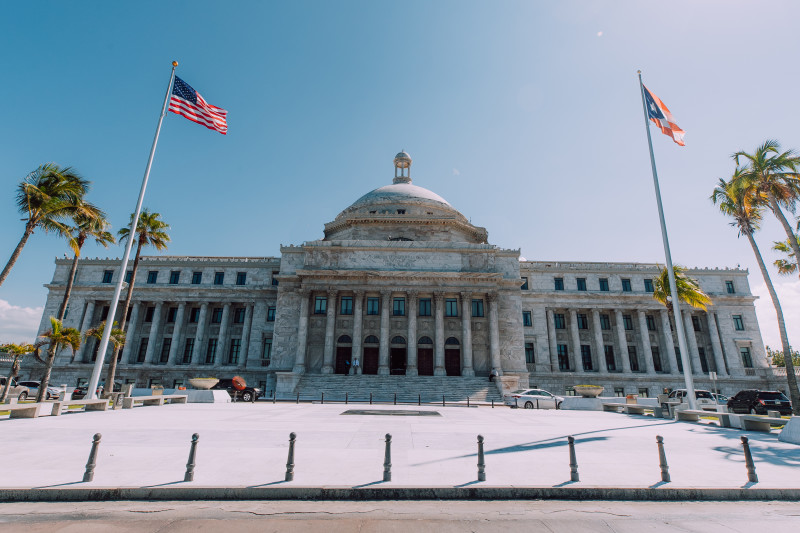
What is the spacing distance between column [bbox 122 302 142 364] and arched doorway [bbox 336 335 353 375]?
26.4 meters

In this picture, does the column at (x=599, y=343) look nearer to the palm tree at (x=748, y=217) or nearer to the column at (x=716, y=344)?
the column at (x=716, y=344)

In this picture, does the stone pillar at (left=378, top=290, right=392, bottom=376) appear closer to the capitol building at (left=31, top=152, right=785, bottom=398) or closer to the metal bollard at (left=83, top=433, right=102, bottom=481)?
the capitol building at (left=31, top=152, right=785, bottom=398)

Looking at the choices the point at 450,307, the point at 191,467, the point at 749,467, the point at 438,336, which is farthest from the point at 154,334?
the point at 749,467

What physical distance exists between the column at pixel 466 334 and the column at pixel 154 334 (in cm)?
3660

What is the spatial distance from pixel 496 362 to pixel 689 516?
3297 centimetres

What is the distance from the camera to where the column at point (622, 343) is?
1757 inches

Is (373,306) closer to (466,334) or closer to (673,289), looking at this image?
(466,334)

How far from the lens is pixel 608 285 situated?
48.0 m

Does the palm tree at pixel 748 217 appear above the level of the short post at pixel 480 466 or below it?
above

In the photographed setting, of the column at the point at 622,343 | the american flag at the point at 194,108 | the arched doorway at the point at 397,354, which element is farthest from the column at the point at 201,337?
the column at the point at 622,343

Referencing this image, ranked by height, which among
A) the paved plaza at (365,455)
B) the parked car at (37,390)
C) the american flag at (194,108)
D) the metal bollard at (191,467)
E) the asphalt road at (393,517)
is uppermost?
the american flag at (194,108)

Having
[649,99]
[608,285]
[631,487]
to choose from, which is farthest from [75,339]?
[608,285]

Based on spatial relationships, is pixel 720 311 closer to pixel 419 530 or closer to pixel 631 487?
pixel 631 487

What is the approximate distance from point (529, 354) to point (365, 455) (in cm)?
3990
